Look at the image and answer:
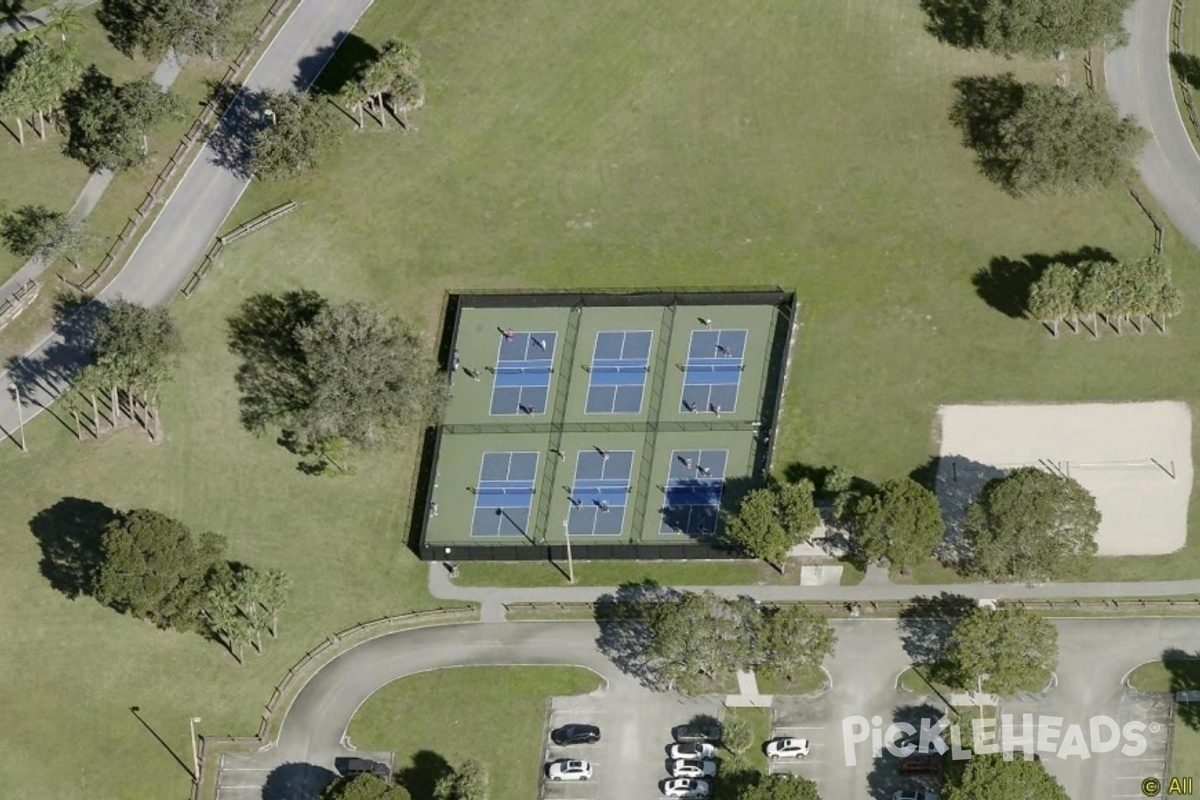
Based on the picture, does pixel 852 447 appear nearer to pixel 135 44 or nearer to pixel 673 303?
pixel 673 303

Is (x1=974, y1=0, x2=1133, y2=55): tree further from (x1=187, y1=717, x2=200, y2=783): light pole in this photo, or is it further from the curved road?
(x1=187, y1=717, x2=200, y2=783): light pole

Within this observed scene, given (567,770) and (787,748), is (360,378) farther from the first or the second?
(787,748)

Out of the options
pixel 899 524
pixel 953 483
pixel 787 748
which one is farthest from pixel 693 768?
pixel 953 483

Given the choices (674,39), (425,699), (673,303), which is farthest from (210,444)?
(674,39)

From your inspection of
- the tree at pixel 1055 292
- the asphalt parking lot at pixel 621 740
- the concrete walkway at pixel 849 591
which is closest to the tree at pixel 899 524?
the concrete walkway at pixel 849 591

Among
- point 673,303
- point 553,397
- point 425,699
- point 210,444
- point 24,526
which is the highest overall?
point 673,303

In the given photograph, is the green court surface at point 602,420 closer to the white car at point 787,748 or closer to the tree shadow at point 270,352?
the tree shadow at point 270,352

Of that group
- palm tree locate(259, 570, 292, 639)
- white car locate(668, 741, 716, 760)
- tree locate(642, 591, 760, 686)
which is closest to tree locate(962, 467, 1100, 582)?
tree locate(642, 591, 760, 686)
